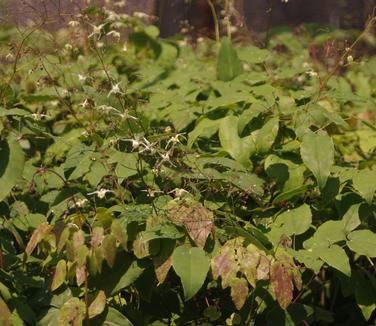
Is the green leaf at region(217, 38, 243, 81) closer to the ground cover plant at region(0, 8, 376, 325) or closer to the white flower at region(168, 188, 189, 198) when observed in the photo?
the ground cover plant at region(0, 8, 376, 325)

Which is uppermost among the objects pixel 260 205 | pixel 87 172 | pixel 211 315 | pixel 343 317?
pixel 87 172

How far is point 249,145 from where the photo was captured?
2576 mm

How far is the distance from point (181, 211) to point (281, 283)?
31cm

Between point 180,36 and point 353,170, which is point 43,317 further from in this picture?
point 180,36

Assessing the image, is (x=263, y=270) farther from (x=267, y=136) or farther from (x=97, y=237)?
(x=267, y=136)

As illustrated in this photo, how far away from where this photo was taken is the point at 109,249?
200cm

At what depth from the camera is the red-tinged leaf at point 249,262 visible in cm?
202

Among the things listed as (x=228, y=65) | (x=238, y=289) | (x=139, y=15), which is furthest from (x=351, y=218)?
(x=139, y=15)

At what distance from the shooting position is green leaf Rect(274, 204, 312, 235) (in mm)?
2326

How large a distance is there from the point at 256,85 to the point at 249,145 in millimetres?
599

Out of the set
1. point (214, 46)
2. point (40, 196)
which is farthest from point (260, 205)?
point (214, 46)

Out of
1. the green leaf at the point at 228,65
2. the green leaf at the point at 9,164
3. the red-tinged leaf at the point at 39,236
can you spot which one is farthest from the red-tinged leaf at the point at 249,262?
the green leaf at the point at 228,65

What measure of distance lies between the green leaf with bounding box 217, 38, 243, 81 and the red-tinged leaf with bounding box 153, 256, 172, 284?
1359mm

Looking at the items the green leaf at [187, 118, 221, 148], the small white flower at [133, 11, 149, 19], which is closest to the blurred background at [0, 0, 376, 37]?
the small white flower at [133, 11, 149, 19]
